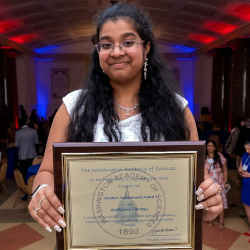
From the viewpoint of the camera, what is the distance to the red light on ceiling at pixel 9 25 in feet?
32.3

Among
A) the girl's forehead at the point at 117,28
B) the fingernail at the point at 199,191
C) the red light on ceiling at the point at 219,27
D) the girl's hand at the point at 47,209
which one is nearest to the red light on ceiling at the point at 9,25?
the red light on ceiling at the point at 219,27

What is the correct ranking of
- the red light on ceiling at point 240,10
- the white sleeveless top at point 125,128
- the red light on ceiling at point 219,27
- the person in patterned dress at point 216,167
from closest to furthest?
the white sleeveless top at point 125,128, the person in patterned dress at point 216,167, the red light on ceiling at point 240,10, the red light on ceiling at point 219,27

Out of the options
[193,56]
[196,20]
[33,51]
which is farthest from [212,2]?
[33,51]

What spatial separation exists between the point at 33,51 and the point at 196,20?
825cm

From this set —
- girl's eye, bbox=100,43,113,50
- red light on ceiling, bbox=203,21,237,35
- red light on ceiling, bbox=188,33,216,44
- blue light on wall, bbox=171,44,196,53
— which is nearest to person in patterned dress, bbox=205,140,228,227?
girl's eye, bbox=100,43,113,50

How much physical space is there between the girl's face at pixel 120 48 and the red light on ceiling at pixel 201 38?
12541 millimetres

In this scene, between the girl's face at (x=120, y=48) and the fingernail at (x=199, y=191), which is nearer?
the fingernail at (x=199, y=191)

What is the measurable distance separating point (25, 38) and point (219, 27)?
309 inches

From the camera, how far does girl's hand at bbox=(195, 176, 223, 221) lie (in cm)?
103

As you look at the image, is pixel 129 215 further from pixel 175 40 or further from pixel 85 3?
pixel 175 40

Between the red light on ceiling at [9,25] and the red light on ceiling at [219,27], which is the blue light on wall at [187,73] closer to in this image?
the red light on ceiling at [219,27]

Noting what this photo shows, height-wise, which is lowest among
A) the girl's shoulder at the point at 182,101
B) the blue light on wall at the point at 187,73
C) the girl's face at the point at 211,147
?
the girl's face at the point at 211,147

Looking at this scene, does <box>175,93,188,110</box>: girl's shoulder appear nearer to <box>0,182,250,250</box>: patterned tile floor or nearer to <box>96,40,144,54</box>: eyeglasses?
<box>96,40,144,54</box>: eyeglasses

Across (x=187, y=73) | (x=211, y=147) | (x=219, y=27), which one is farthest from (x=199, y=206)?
(x=187, y=73)
